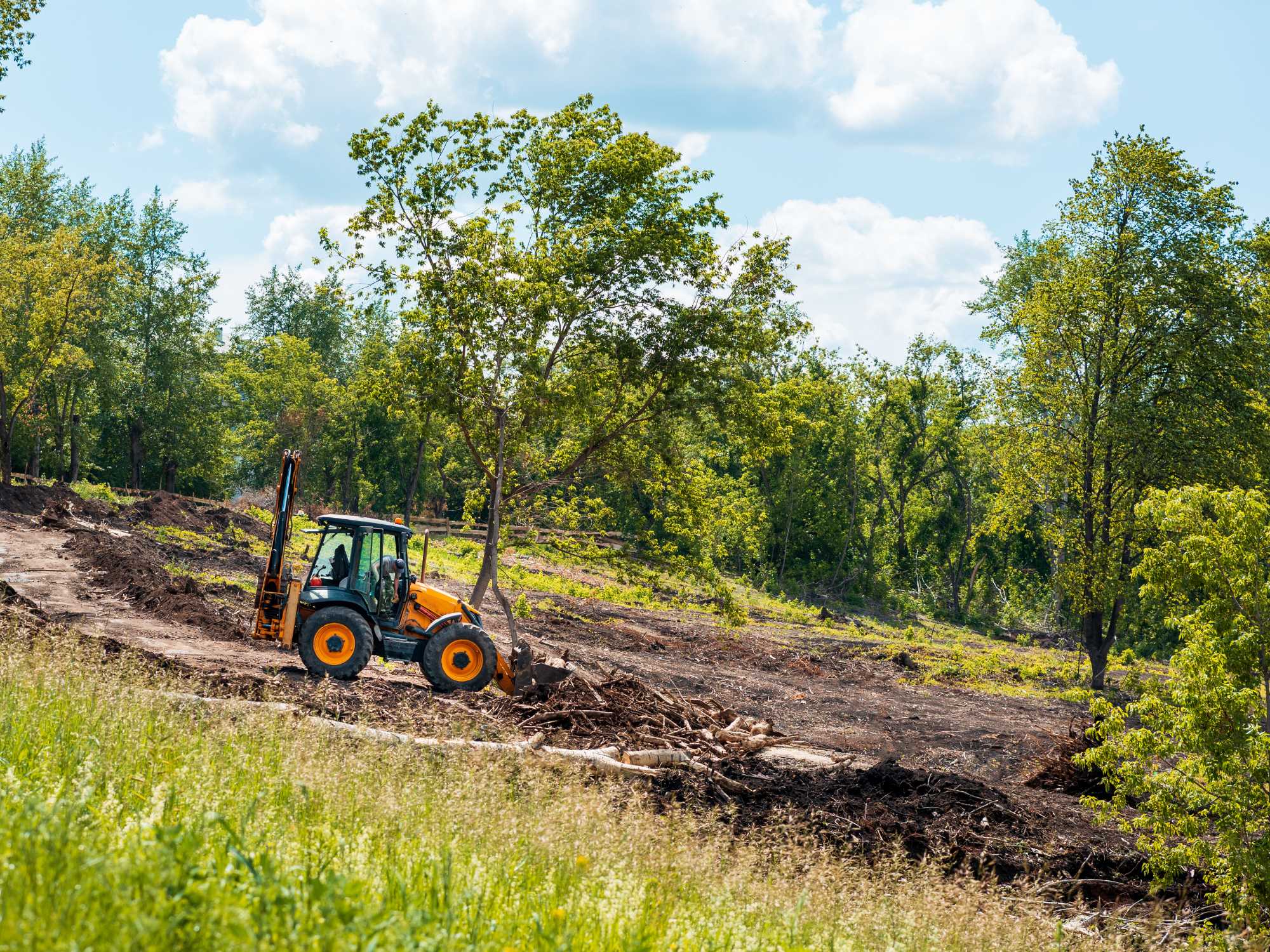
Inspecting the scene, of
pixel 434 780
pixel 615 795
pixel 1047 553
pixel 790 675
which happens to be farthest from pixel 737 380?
pixel 1047 553

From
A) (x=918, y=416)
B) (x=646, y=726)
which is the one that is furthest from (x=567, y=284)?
Answer: (x=918, y=416)

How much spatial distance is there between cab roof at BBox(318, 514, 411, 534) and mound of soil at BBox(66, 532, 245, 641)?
3.63m

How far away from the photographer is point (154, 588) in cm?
1933

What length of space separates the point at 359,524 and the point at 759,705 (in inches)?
317

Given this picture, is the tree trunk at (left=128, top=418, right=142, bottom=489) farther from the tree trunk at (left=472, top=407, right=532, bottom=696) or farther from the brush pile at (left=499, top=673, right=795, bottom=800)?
the brush pile at (left=499, top=673, right=795, bottom=800)

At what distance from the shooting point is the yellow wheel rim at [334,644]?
1419 cm

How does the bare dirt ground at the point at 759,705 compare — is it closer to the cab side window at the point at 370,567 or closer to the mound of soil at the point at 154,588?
the mound of soil at the point at 154,588

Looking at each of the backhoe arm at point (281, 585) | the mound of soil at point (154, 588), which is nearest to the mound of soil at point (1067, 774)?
the backhoe arm at point (281, 585)

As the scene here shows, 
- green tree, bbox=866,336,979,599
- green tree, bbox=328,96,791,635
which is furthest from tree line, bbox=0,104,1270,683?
green tree, bbox=866,336,979,599

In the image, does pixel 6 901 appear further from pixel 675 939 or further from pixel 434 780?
pixel 434 780

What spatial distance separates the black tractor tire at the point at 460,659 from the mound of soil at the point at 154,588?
163 inches

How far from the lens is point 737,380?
1925cm

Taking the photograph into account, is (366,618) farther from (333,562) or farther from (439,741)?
(439,741)

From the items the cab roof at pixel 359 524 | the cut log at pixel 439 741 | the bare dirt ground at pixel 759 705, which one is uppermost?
the cab roof at pixel 359 524
